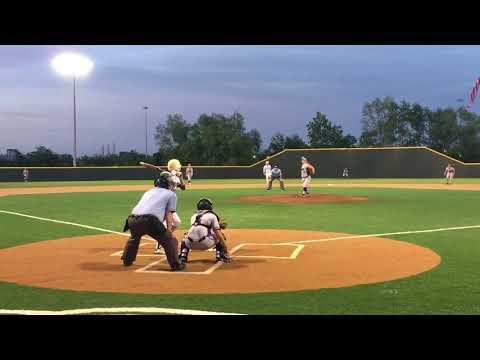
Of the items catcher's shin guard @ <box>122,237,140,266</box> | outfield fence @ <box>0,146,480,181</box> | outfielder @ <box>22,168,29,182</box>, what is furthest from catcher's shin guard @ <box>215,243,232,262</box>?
outfield fence @ <box>0,146,480,181</box>

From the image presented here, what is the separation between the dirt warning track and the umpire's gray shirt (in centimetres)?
91

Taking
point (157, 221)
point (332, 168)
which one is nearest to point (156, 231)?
point (157, 221)

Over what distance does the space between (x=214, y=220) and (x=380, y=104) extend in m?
95.9

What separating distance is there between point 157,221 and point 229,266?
1447mm

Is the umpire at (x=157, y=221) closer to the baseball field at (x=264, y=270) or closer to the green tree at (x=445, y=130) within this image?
the baseball field at (x=264, y=270)

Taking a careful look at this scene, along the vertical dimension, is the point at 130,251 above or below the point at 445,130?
below

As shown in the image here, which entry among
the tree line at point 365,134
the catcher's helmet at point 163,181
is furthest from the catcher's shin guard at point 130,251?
the tree line at point 365,134

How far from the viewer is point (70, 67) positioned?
172 ft

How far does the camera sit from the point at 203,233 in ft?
29.0

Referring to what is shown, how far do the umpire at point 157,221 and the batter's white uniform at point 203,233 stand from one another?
0.39 m

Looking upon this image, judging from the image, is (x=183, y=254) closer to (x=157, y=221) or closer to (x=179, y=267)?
(x=179, y=267)

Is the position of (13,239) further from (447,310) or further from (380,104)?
(380,104)
